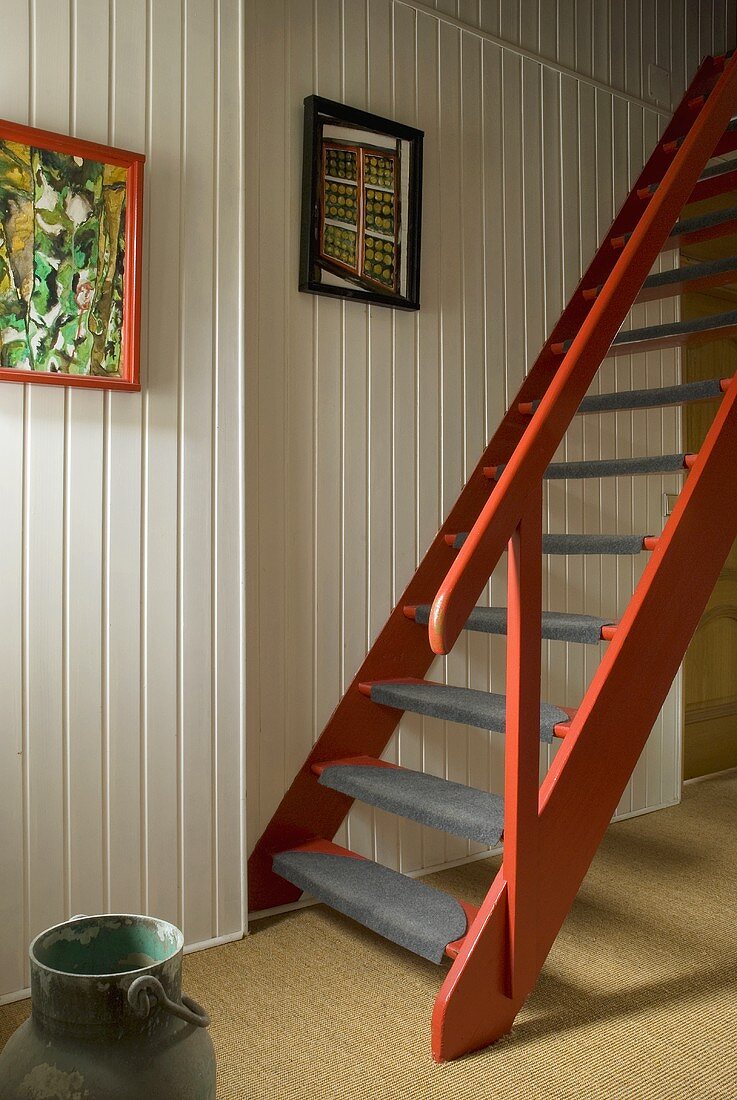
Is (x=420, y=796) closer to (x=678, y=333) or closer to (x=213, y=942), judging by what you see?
(x=213, y=942)

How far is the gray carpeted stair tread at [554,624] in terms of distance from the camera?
2424 mm

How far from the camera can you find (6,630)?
7.20ft

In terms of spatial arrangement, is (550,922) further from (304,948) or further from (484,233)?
(484,233)

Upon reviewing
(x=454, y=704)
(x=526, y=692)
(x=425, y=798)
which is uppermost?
(x=526, y=692)

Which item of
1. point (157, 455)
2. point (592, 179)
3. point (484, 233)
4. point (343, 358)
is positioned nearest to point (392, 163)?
point (484, 233)

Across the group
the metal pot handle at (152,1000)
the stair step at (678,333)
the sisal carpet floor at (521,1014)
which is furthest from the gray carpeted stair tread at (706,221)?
the metal pot handle at (152,1000)

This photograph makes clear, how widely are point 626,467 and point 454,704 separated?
0.84 meters

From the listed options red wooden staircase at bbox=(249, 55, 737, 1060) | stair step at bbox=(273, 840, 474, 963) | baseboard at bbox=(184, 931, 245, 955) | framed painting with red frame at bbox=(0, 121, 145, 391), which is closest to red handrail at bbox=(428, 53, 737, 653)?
red wooden staircase at bbox=(249, 55, 737, 1060)

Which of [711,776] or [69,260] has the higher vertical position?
[69,260]

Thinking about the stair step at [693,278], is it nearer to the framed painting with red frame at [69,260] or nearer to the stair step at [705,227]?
the stair step at [705,227]

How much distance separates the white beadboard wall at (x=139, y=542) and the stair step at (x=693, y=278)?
134 cm

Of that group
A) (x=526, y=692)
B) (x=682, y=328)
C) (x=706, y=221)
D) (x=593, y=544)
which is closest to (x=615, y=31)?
(x=706, y=221)

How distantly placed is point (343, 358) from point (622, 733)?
139 centimetres

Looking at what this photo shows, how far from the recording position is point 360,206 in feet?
9.67
